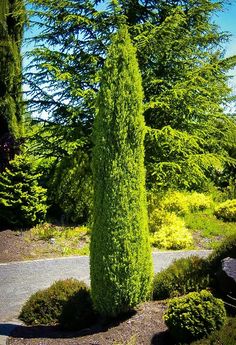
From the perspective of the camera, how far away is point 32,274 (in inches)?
325

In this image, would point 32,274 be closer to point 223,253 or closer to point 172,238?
point 172,238

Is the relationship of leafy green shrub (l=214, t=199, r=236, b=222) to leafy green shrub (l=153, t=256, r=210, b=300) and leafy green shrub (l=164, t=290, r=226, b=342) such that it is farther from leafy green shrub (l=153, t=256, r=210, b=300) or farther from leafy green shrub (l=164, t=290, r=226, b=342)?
leafy green shrub (l=164, t=290, r=226, b=342)

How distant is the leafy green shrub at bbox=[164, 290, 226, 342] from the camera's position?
438 cm

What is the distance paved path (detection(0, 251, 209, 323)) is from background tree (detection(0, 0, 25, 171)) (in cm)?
478

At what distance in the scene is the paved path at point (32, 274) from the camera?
22.0 ft

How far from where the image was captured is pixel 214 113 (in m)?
13.9

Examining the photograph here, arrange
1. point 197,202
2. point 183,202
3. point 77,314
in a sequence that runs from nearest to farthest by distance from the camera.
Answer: point 77,314 → point 183,202 → point 197,202

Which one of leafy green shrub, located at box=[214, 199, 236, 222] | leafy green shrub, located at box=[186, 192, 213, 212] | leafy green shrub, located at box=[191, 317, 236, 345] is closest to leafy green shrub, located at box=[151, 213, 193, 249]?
leafy green shrub, located at box=[214, 199, 236, 222]

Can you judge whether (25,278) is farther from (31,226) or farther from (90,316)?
(31,226)

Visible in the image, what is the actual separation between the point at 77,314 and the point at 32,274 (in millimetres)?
2924

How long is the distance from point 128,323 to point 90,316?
785mm

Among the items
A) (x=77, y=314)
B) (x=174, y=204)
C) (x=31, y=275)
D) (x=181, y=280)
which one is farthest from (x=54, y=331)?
(x=174, y=204)

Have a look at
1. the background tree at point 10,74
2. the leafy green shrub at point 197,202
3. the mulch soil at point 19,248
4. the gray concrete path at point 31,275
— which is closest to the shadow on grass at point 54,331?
the gray concrete path at point 31,275

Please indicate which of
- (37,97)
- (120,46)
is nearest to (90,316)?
(120,46)
